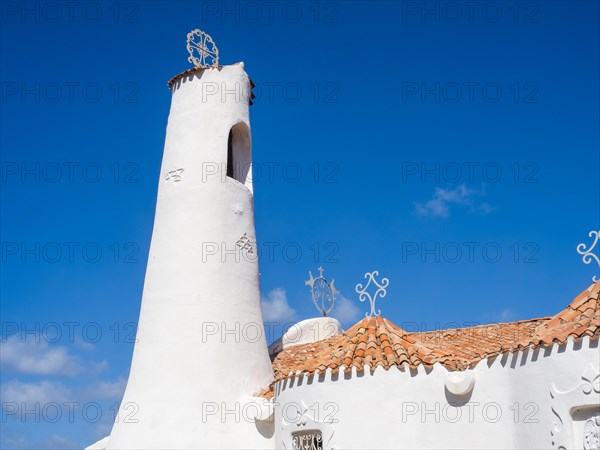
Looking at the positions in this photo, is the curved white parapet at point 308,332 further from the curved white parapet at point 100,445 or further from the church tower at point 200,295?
the curved white parapet at point 100,445

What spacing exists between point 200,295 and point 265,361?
218 cm

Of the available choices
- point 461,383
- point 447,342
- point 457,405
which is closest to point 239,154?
point 447,342

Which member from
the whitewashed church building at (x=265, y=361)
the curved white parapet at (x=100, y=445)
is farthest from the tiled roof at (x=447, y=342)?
the curved white parapet at (x=100, y=445)

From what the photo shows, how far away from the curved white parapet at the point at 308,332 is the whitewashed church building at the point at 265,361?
4 centimetres

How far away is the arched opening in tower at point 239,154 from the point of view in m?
19.3

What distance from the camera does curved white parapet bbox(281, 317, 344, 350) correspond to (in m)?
20.4

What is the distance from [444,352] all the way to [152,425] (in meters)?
6.18

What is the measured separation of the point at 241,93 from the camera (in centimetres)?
1894

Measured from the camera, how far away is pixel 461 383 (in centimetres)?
1379

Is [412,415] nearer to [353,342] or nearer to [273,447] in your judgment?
[353,342]

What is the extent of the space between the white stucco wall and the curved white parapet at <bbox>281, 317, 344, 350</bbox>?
5.23 m

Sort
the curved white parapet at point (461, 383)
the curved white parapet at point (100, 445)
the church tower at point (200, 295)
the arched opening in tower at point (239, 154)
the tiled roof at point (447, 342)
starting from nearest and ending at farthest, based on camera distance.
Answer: the tiled roof at point (447, 342), the curved white parapet at point (461, 383), the church tower at point (200, 295), the curved white parapet at point (100, 445), the arched opening in tower at point (239, 154)

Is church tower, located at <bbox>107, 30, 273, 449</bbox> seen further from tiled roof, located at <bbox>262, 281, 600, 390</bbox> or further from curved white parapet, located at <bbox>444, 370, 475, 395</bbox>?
curved white parapet, located at <bbox>444, 370, 475, 395</bbox>

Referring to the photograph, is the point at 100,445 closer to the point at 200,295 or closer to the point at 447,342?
the point at 200,295
